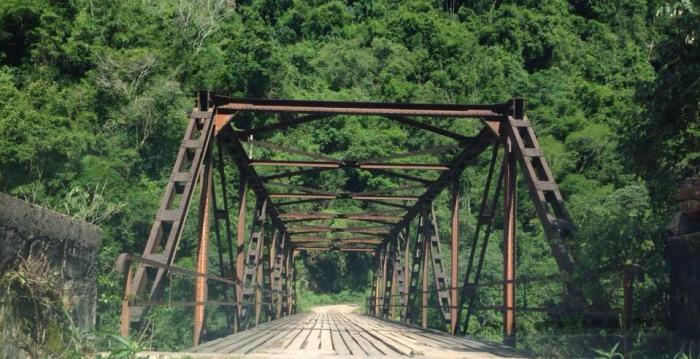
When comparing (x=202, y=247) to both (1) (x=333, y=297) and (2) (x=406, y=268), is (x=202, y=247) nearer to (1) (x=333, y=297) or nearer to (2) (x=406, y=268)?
(2) (x=406, y=268)

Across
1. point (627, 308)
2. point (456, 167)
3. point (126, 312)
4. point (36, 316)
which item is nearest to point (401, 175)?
point (456, 167)

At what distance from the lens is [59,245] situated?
481 cm

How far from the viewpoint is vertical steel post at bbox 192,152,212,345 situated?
1027 centimetres

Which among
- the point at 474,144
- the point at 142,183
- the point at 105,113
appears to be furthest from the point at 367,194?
the point at 105,113

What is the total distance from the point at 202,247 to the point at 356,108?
9.07ft

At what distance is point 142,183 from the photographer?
35.2 m

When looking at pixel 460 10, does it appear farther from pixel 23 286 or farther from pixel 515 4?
pixel 23 286

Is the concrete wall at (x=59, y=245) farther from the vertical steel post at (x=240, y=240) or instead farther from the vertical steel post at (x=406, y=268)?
the vertical steel post at (x=406, y=268)

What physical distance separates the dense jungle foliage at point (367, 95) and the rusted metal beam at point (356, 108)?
184 centimetres

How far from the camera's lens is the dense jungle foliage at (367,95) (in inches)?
313

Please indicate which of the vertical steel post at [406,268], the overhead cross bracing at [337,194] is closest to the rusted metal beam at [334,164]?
the overhead cross bracing at [337,194]

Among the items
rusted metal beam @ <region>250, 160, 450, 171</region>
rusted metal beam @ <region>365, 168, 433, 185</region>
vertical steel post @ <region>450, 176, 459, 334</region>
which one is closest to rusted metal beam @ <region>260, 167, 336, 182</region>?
rusted metal beam @ <region>250, 160, 450, 171</region>

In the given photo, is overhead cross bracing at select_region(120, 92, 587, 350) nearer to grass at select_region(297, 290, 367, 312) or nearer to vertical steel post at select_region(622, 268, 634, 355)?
vertical steel post at select_region(622, 268, 634, 355)

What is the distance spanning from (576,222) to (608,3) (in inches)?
2907
